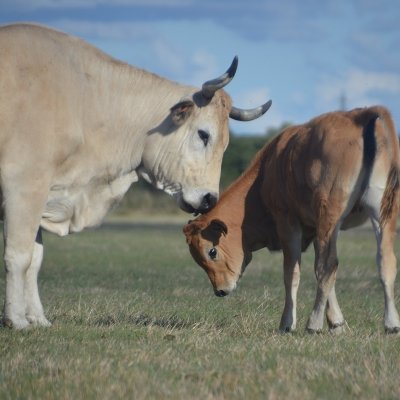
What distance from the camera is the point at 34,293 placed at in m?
9.53

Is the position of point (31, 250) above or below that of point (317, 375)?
below

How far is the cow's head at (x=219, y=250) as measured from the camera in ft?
35.0

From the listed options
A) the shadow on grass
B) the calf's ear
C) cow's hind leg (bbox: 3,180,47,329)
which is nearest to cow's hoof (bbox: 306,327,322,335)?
the shadow on grass

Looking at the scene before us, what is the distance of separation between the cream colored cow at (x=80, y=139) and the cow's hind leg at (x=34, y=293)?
10mm

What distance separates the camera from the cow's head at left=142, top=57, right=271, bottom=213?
962 cm

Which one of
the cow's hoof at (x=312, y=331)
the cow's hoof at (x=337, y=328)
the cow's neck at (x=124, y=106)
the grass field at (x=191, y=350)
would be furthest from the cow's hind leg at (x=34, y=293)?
the cow's hoof at (x=337, y=328)

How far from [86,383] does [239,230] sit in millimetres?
4916

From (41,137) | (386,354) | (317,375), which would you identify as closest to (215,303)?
(41,137)

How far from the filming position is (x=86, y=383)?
242 inches

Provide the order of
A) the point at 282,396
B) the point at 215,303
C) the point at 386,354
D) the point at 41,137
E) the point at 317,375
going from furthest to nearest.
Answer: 1. the point at 215,303
2. the point at 41,137
3. the point at 386,354
4. the point at 317,375
5. the point at 282,396

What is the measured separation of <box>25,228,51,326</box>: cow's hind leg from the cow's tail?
11.2ft

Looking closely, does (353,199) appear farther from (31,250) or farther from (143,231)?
(143,231)

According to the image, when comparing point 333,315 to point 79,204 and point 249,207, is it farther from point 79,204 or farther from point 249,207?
→ point 79,204

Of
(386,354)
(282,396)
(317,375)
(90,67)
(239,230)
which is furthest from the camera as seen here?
(239,230)
